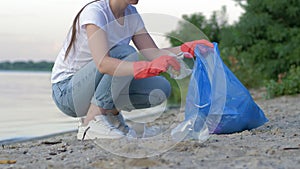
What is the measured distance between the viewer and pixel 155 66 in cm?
265

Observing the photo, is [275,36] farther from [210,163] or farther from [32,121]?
[210,163]

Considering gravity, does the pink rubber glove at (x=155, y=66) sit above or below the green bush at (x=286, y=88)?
above

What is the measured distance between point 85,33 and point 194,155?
1.09 meters

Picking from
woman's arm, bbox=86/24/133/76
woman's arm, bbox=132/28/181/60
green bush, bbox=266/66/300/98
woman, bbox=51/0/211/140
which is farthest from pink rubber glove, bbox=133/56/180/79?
green bush, bbox=266/66/300/98

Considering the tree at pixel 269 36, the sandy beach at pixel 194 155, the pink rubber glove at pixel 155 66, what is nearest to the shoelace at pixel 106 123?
the sandy beach at pixel 194 155

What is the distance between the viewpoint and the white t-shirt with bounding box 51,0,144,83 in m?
3.09

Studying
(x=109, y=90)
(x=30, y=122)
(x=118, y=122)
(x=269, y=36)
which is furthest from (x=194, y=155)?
(x=269, y=36)

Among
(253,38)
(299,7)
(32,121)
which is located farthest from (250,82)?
(32,121)

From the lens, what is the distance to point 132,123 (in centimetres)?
368

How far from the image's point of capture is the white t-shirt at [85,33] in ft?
10.1

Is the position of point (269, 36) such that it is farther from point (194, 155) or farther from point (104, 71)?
point (194, 155)

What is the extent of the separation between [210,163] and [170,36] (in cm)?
84

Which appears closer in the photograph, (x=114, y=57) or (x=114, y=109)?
(x=114, y=57)

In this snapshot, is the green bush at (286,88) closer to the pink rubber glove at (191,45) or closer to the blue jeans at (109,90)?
the blue jeans at (109,90)
